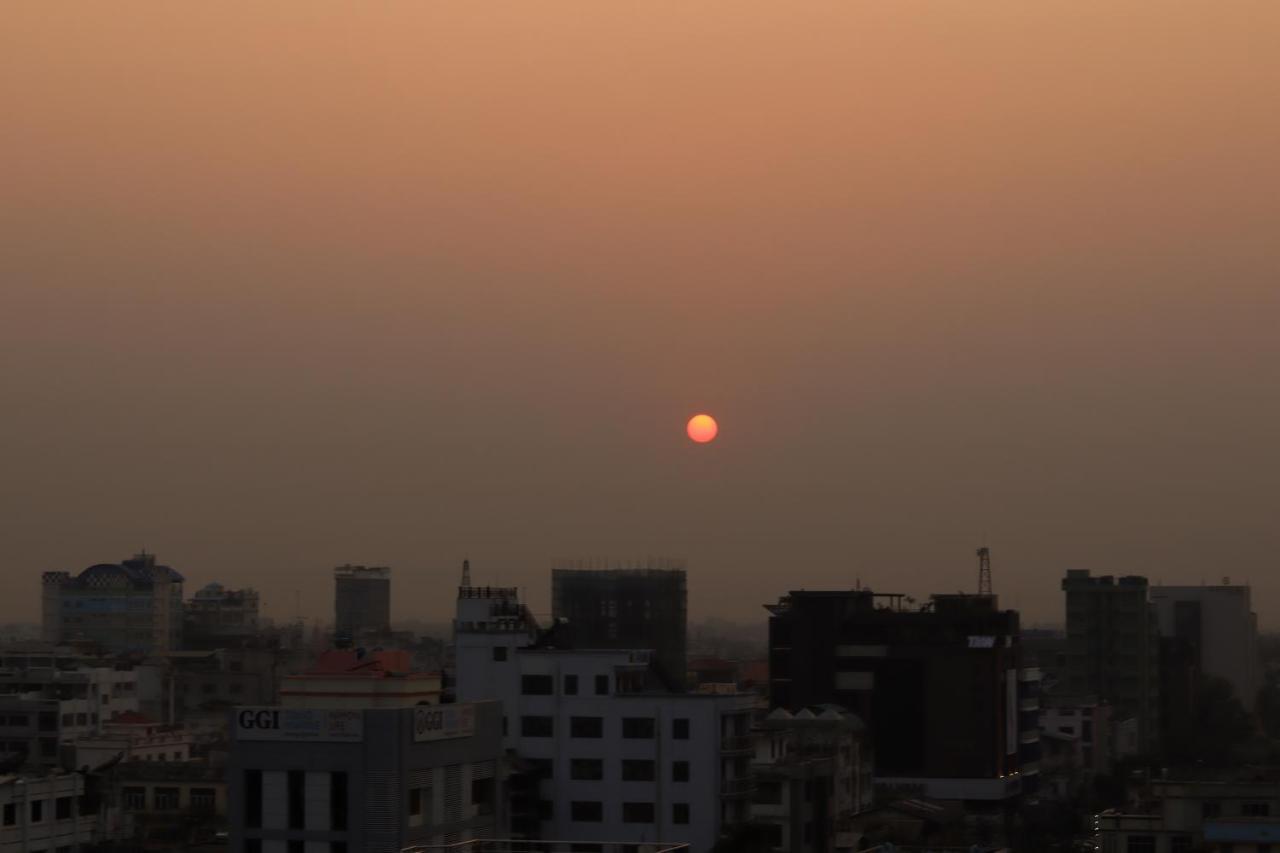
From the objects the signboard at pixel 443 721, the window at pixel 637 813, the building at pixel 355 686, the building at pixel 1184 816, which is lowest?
the window at pixel 637 813

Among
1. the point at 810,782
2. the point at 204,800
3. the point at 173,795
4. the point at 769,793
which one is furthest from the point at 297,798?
the point at 173,795

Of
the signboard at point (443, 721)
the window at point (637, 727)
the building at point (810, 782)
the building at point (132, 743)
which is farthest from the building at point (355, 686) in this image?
the building at point (132, 743)

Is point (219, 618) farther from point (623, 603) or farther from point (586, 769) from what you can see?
point (586, 769)

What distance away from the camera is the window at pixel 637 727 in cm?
4578

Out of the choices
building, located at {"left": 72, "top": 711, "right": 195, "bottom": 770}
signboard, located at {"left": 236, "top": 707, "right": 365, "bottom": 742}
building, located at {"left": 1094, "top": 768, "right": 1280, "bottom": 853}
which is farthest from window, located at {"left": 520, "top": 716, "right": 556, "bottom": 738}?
building, located at {"left": 72, "top": 711, "right": 195, "bottom": 770}

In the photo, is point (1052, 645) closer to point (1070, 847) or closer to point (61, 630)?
point (61, 630)

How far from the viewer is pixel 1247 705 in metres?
129

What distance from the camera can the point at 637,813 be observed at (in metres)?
45.4

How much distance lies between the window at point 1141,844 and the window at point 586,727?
1180 cm

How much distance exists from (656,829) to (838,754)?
8.76 metres

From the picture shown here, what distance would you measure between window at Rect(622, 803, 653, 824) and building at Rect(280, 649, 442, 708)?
15.9 feet

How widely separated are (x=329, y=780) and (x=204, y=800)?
19.5 metres

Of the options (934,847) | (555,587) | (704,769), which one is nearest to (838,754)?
(934,847)

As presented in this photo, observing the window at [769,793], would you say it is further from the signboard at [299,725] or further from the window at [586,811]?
the signboard at [299,725]
